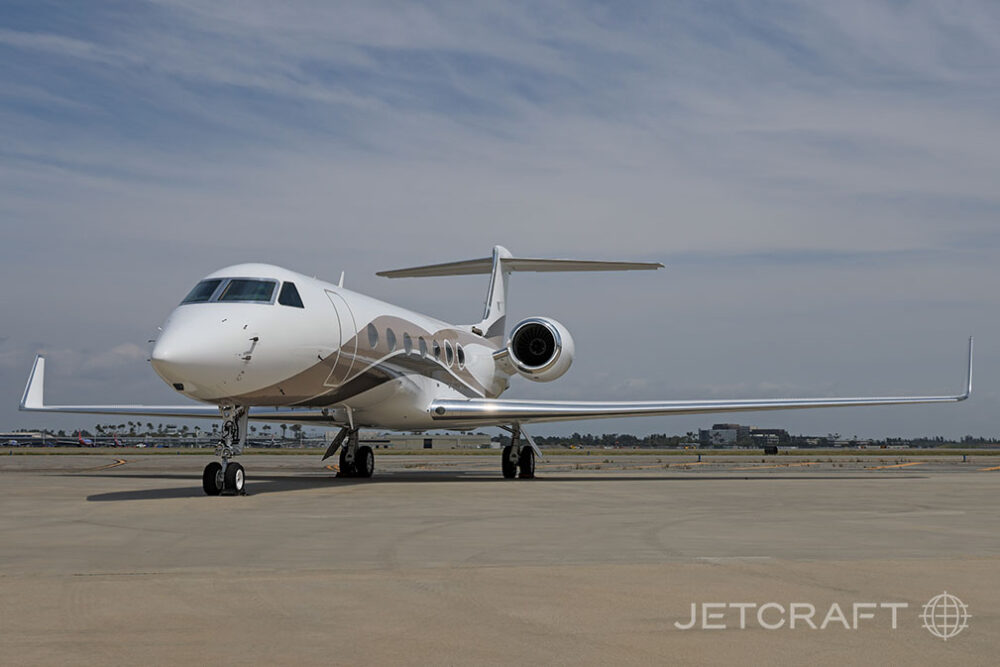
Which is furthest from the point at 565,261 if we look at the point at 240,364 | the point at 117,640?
the point at 117,640

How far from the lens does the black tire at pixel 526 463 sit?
24047mm

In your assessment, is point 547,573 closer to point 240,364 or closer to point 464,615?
point 464,615

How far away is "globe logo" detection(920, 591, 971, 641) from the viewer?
5.12 meters

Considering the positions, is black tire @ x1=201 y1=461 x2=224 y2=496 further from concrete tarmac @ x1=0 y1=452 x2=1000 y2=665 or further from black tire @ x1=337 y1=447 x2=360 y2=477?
black tire @ x1=337 y1=447 x2=360 y2=477

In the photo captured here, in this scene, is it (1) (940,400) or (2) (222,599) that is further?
(1) (940,400)

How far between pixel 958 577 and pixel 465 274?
2460cm

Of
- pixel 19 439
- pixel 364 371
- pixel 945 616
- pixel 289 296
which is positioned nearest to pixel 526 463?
pixel 364 371

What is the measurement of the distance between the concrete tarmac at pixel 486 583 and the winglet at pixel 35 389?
11440 millimetres

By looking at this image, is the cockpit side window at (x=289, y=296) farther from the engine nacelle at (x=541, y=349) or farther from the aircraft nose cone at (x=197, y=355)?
the engine nacelle at (x=541, y=349)

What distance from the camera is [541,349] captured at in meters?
24.1

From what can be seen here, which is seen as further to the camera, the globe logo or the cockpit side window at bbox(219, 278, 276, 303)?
the cockpit side window at bbox(219, 278, 276, 303)

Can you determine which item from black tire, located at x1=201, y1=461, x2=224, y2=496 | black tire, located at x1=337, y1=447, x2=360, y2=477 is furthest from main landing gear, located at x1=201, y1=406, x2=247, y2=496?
black tire, located at x1=337, y1=447, x2=360, y2=477

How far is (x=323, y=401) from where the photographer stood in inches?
756

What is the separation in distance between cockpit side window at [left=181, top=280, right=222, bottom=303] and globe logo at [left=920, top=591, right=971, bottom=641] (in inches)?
485
